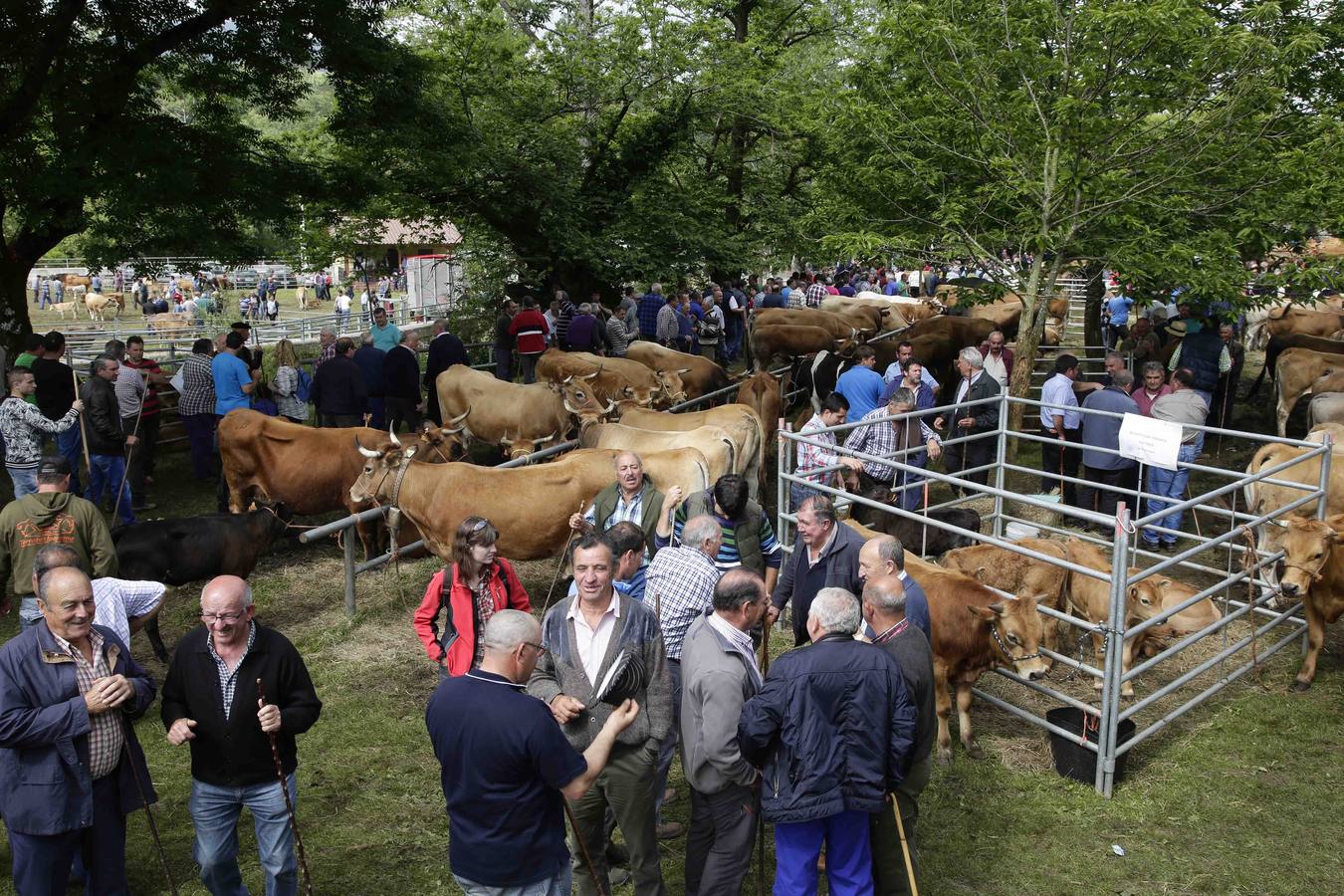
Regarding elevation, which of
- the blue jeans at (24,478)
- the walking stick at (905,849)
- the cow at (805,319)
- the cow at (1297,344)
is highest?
the cow at (805,319)

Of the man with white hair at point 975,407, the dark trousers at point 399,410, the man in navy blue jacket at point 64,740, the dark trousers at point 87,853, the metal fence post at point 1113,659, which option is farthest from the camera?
the dark trousers at point 399,410

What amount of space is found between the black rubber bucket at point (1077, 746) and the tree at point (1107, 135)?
7.13 meters

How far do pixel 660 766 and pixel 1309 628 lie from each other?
5.51 metres

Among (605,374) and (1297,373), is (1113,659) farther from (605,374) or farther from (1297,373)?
(1297,373)

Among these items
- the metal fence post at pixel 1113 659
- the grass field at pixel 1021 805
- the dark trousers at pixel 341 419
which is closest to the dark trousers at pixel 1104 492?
the grass field at pixel 1021 805

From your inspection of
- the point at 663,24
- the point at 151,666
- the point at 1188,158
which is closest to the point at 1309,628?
the point at 1188,158

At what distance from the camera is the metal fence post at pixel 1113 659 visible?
19.4 feet

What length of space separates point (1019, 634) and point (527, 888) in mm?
3778

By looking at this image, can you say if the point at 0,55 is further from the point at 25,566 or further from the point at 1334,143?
the point at 1334,143

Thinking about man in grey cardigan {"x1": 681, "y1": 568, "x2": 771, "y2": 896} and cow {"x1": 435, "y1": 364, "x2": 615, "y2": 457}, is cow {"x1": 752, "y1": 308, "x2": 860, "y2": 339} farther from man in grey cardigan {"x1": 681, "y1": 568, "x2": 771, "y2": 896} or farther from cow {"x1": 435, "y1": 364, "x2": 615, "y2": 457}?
man in grey cardigan {"x1": 681, "y1": 568, "x2": 771, "y2": 896}

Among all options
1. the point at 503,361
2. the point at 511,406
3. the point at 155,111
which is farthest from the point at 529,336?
the point at 155,111

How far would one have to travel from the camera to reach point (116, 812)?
15.6 ft

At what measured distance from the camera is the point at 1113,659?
20.1ft

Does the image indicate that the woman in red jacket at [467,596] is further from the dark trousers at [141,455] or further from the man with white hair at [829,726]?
the dark trousers at [141,455]
